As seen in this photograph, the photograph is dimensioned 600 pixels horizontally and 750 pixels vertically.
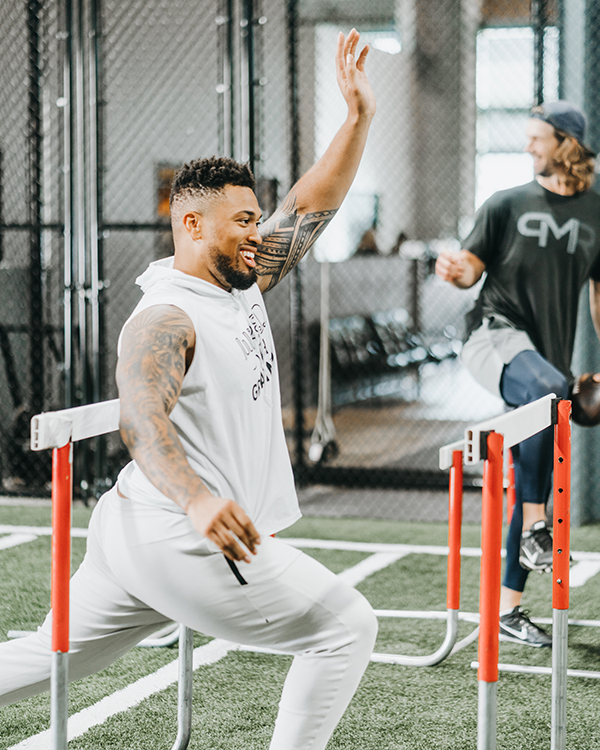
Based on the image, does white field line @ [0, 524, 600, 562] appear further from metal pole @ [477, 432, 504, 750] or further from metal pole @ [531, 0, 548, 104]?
metal pole @ [477, 432, 504, 750]

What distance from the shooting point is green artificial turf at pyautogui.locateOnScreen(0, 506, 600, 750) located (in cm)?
262

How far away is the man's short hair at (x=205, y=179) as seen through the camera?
1988 millimetres

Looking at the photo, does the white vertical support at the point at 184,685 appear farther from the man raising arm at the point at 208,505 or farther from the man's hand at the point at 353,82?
the man's hand at the point at 353,82

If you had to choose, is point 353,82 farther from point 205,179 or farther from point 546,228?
point 546,228

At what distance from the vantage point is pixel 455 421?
423 inches

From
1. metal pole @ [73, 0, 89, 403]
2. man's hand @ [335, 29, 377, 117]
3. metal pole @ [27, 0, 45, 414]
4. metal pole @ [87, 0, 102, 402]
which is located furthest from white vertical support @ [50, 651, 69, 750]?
metal pole @ [27, 0, 45, 414]

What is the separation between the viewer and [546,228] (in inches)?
139

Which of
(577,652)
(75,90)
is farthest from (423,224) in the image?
(577,652)

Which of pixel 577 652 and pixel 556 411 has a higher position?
pixel 556 411

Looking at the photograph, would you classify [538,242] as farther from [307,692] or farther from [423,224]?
[423,224]

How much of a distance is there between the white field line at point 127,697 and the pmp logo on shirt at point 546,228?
1.97m

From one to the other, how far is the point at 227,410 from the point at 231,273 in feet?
1.06

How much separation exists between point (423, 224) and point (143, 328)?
52.4 ft

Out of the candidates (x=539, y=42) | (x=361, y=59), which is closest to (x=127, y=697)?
(x=361, y=59)
